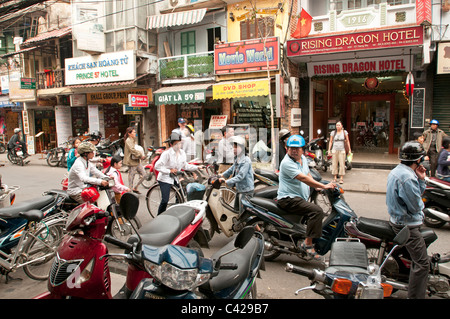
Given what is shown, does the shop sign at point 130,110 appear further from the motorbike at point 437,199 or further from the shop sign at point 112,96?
the motorbike at point 437,199

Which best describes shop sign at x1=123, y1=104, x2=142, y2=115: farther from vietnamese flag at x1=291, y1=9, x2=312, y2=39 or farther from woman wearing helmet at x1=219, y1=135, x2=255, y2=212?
woman wearing helmet at x1=219, y1=135, x2=255, y2=212

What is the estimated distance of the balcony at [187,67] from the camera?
1466 cm

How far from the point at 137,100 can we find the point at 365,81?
9.71m

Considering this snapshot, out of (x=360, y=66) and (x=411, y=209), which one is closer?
(x=411, y=209)

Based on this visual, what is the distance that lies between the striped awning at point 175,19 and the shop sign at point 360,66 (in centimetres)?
509

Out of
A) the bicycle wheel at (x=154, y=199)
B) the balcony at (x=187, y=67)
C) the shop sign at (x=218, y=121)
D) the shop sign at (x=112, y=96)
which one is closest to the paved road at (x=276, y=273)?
the bicycle wheel at (x=154, y=199)

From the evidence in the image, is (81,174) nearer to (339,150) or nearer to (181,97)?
(339,150)

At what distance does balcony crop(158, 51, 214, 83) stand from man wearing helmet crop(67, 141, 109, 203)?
9.87 meters

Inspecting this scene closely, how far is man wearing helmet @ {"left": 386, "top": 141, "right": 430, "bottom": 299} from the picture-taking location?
337 centimetres

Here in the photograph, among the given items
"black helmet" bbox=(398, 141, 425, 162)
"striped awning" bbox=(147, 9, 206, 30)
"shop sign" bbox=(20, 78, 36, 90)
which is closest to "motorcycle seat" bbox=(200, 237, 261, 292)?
"black helmet" bbox=(398, 141, 425, 162)

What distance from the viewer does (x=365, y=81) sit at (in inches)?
552

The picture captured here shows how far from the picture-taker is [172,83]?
15781mm

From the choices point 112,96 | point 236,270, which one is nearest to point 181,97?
point 112,96
